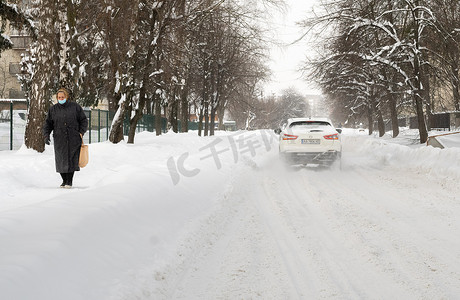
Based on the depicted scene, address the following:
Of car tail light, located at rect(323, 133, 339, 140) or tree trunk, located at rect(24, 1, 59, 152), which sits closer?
tree trunk, located at rect(24, 1, 59, 152)

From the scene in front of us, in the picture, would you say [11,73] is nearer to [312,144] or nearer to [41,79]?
[41,79]

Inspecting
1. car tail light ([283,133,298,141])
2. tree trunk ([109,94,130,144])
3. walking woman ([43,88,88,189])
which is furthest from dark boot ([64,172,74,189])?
tree trunk ([109,94,130,144])

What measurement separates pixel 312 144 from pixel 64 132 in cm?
752

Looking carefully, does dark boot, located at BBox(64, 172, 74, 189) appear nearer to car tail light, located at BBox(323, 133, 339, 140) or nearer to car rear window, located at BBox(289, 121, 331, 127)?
car rear window, located at BBox(289, 121, 331, 127)

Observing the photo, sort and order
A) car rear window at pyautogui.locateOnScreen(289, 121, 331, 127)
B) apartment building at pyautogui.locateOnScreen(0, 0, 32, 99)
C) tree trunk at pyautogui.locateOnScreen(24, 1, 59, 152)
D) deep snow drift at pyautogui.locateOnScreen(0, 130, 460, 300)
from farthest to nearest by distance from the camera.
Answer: apartment building at pyautogui.locateOnScreen(0, 0, 32, 99), car rear window at pyautogui.locateOnScreen(289, 121, 331, 127), tree trunk at pyautogui.locateOnScreen(24, 1, 59, 152), deep snow drift at pyautogui.locateOnScreen(0, 130, 460, 300)

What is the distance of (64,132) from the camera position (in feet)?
23.4

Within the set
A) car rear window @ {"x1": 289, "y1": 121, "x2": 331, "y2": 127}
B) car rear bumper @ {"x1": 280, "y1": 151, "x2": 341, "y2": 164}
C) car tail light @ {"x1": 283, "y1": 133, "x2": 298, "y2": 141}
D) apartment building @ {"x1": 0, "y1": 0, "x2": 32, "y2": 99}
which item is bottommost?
car rear bumper @ {"x1": 280, "y1": 151, "x2": 341, "y2": 164}

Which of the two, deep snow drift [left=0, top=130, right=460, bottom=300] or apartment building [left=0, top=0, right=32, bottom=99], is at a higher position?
apartment building [left=0, top=0, right=32, bottom=99]

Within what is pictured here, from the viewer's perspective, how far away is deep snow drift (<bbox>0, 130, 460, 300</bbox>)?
129 inches

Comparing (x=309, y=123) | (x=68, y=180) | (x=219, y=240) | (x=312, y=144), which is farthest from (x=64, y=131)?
(x=309, y=123)

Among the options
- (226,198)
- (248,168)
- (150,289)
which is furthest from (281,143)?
(150,289)

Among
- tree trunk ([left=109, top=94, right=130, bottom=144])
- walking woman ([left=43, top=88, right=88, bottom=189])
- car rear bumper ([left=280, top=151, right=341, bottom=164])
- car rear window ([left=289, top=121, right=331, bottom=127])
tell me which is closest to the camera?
walking woman ([left=43, top=88, right=88, bottom=189])

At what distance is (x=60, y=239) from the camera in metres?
3.51

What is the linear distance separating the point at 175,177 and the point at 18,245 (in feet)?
16.0
